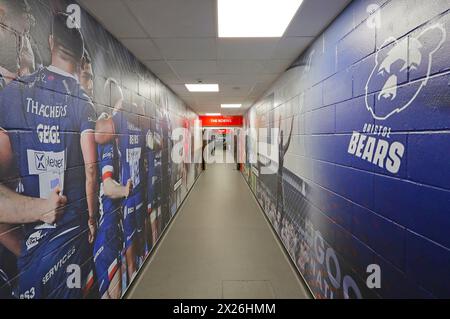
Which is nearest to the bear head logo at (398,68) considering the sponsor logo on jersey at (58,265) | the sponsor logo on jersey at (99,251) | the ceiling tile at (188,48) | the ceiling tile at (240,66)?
the ceiling tile at (188,48)

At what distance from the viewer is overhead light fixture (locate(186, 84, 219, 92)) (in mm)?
4523

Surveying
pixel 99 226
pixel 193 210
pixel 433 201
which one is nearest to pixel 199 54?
pixel 99 226

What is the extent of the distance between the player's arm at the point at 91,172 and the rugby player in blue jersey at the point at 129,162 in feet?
0.37

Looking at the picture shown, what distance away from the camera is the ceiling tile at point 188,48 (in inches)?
95.3

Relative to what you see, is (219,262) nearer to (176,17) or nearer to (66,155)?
(66,155)

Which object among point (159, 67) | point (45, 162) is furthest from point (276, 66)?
point (45, 162)

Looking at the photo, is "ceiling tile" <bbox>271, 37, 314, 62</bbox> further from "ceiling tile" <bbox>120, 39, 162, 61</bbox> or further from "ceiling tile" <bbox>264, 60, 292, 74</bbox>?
"ceiling tile" <bbox>120, 39, 162, 61</bbox>

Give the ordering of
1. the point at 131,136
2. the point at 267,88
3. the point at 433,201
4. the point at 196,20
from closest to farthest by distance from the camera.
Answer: the point at 433,201 < the point at 196,20 < the point at 131,136 < the point at 267,88

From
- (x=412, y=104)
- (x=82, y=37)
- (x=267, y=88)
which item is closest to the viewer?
(x=412, y=104)

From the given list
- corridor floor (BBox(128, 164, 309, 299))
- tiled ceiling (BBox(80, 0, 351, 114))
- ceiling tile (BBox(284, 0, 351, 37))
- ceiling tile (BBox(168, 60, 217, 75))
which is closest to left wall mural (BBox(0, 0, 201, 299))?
tiled ceiling (BBox(80, 0, 351, 114))

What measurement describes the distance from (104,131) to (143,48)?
41.5 inches

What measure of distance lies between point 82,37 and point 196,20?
851mm

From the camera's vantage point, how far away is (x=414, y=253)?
46.3 inches
